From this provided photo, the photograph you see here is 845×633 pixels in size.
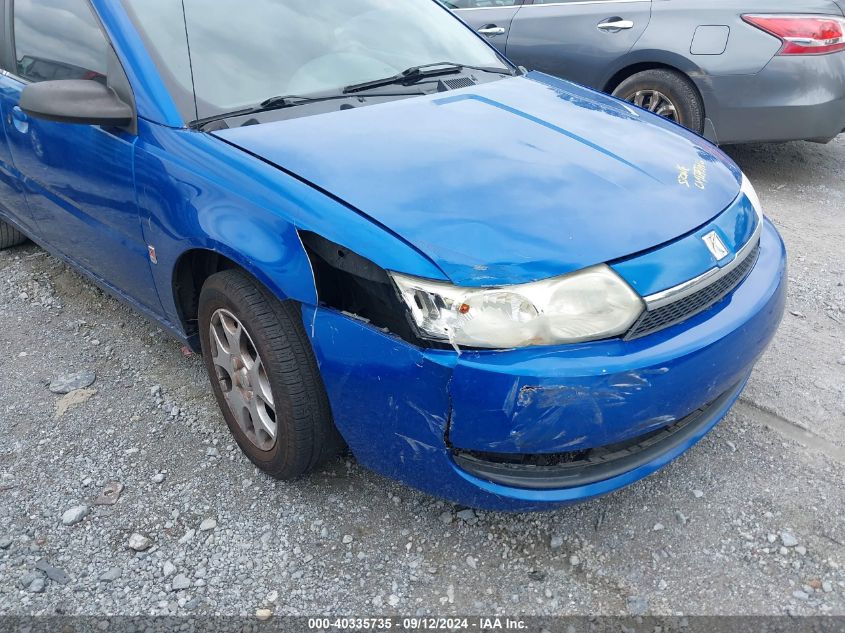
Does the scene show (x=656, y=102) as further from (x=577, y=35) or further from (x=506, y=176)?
(x=506, y=176)

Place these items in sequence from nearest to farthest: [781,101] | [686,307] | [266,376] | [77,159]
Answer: [686,307]
[266,376]
[77,159]
[781,101]

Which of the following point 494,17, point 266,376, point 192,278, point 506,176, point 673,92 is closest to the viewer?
point 506,176

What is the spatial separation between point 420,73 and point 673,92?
8.24 feet

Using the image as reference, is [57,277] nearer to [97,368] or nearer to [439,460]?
[97,368]

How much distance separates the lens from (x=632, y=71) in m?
4.62

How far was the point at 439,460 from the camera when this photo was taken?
1732 mm

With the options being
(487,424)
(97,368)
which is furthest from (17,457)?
(487,424)

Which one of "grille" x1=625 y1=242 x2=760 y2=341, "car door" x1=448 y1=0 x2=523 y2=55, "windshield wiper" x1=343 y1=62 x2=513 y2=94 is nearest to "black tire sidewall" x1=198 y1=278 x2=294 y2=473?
"windshield wiper" x1=343 y1=62 x2=513 y2=94

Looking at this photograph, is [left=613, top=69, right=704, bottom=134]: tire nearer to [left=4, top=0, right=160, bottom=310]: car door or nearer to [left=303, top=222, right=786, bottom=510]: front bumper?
[left=303, top=222, right=786, bottom=510]: front bumper

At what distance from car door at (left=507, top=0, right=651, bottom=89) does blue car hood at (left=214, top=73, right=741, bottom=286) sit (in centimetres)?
242

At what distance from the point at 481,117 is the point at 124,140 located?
115 centimetres

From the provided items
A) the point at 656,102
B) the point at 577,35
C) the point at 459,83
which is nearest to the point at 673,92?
the point at 656,102

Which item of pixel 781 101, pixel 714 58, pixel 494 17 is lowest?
pixel 781 101

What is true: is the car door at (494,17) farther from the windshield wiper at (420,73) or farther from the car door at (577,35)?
the windshield wiper at (420,73)
